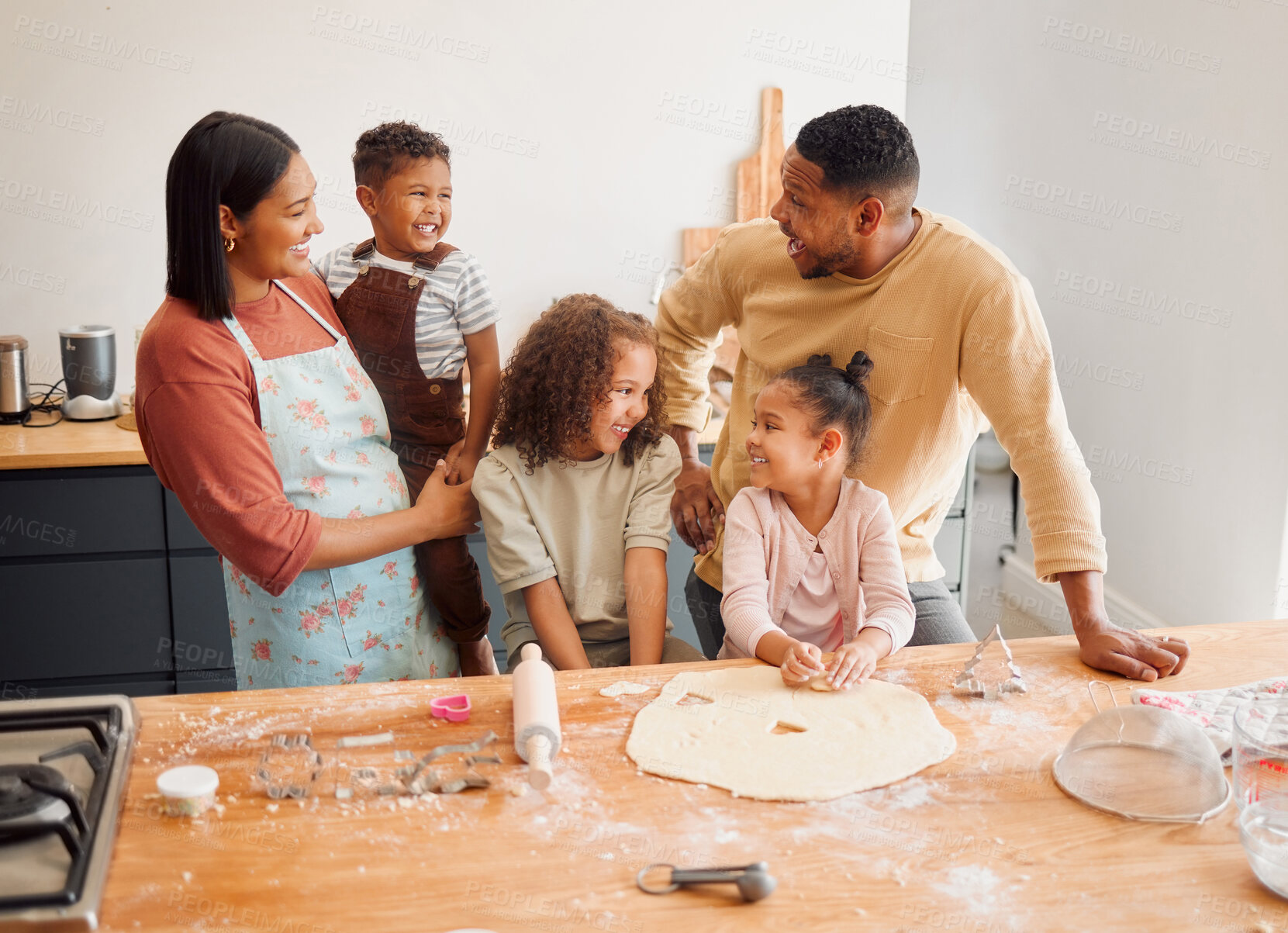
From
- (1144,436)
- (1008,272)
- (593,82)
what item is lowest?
(1144,436)

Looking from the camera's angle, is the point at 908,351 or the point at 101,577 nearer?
the point at 908,351

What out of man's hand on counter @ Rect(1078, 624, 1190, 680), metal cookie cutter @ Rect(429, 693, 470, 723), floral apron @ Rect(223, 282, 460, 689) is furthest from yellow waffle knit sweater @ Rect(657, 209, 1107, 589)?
metal cookie cutter @ Rect(429, 693, 470, 723)

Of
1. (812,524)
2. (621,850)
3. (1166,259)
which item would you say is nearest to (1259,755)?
(621,850)

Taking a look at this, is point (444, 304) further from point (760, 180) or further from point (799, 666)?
point (760, 180)

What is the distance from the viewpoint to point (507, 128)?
9.24 ft

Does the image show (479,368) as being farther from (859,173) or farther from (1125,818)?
(1125,818)

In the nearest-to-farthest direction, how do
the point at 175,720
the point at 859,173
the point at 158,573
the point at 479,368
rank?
the point at 175,720 < the point at 859,173 < the point at 479,368 < the point at 158,573

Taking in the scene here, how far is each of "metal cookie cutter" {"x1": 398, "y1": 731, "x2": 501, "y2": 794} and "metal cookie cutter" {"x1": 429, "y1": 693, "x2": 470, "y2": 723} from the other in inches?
2.1

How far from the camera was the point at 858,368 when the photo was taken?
160 cm

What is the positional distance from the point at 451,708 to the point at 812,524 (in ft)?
2.08

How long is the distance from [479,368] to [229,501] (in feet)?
1.86

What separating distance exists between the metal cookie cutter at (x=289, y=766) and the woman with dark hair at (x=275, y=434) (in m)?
0.28

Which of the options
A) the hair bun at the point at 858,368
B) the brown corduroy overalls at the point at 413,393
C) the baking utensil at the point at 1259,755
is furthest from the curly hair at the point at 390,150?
the baking utensil at the point at 1259,755

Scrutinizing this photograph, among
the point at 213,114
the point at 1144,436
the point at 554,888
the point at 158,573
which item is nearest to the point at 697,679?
the point at 554,888
